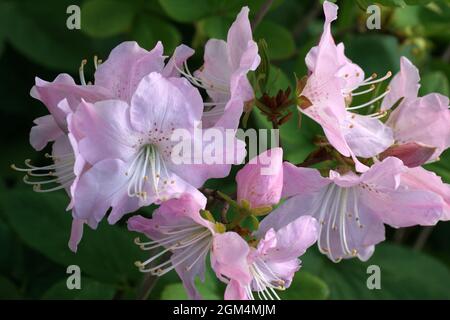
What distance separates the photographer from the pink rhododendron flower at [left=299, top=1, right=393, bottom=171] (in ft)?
3.35

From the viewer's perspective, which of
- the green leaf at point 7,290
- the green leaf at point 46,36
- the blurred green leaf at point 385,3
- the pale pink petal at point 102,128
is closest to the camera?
the pale pink petal at point 102,128

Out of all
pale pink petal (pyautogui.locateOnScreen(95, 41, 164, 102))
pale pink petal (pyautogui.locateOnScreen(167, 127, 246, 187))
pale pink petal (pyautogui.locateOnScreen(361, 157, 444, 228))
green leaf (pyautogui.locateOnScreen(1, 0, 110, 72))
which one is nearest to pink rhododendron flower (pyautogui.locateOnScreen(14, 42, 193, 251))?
pale pink petal (pyautogui.locateOnScreen(95, 41, 164, 102))

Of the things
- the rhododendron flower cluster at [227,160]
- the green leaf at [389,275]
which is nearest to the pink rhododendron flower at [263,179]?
the rhododendron flower cluster at [227,160]

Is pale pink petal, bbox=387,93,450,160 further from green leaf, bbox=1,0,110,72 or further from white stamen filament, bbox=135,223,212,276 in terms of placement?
green leaf, bbox=1,0,110,72

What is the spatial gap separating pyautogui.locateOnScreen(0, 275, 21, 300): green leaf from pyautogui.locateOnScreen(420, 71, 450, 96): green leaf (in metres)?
0.90

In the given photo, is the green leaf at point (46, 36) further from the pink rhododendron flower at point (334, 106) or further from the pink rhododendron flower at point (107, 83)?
the pink rhododendron flower at point (334, 106)

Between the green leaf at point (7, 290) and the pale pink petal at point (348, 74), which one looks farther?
the green leaf at point (7, 290)

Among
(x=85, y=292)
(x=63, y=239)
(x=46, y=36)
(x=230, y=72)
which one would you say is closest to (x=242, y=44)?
(x=230, y=72)

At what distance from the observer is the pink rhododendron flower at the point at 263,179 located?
975mm

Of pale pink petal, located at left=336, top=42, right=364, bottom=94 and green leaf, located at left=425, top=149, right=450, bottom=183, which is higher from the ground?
pale pink petal, located at left=336, top=42, right=364, bottom=94

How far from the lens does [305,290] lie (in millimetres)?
1352

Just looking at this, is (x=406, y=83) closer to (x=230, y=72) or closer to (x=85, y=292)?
(x=230, y=72)

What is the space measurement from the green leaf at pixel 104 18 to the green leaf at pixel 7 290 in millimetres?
539

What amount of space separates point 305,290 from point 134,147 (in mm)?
483
